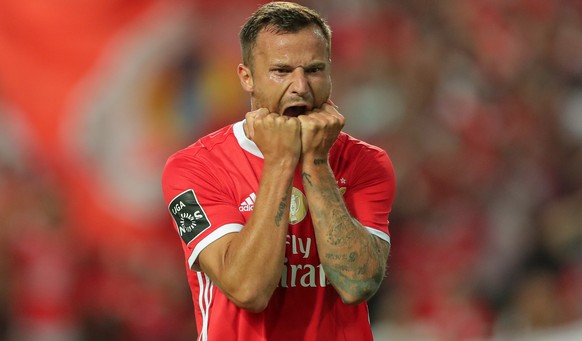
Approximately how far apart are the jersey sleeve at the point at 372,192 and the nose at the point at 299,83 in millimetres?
329

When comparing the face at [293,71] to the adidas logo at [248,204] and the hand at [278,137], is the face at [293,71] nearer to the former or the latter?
the hand at [278,137]

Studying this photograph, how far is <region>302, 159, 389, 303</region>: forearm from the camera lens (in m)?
2.23

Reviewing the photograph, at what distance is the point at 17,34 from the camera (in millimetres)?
4312

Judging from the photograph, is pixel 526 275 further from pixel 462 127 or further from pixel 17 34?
pixel 17 34

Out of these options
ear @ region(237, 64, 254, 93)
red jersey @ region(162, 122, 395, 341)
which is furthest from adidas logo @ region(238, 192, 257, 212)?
ear @ region(237, 64, 254, 93)

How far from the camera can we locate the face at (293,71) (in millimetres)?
2346

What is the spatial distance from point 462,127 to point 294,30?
2.73 metres

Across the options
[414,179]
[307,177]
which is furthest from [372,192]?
[414,179]

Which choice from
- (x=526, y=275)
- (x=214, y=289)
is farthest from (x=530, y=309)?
(x=214, y=289)

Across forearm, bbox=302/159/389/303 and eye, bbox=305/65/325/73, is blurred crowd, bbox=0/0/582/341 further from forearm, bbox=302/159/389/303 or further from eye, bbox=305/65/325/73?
forearm, bbox=302/159/389/303

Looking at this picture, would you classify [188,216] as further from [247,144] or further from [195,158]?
[247,144]

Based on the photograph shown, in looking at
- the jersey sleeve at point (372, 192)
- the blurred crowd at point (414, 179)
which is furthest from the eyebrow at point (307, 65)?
the blurred crowd at point (414, 179)

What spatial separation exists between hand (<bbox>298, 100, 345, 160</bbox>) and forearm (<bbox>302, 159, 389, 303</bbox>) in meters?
0.03

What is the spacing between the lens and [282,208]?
222 centimetres
